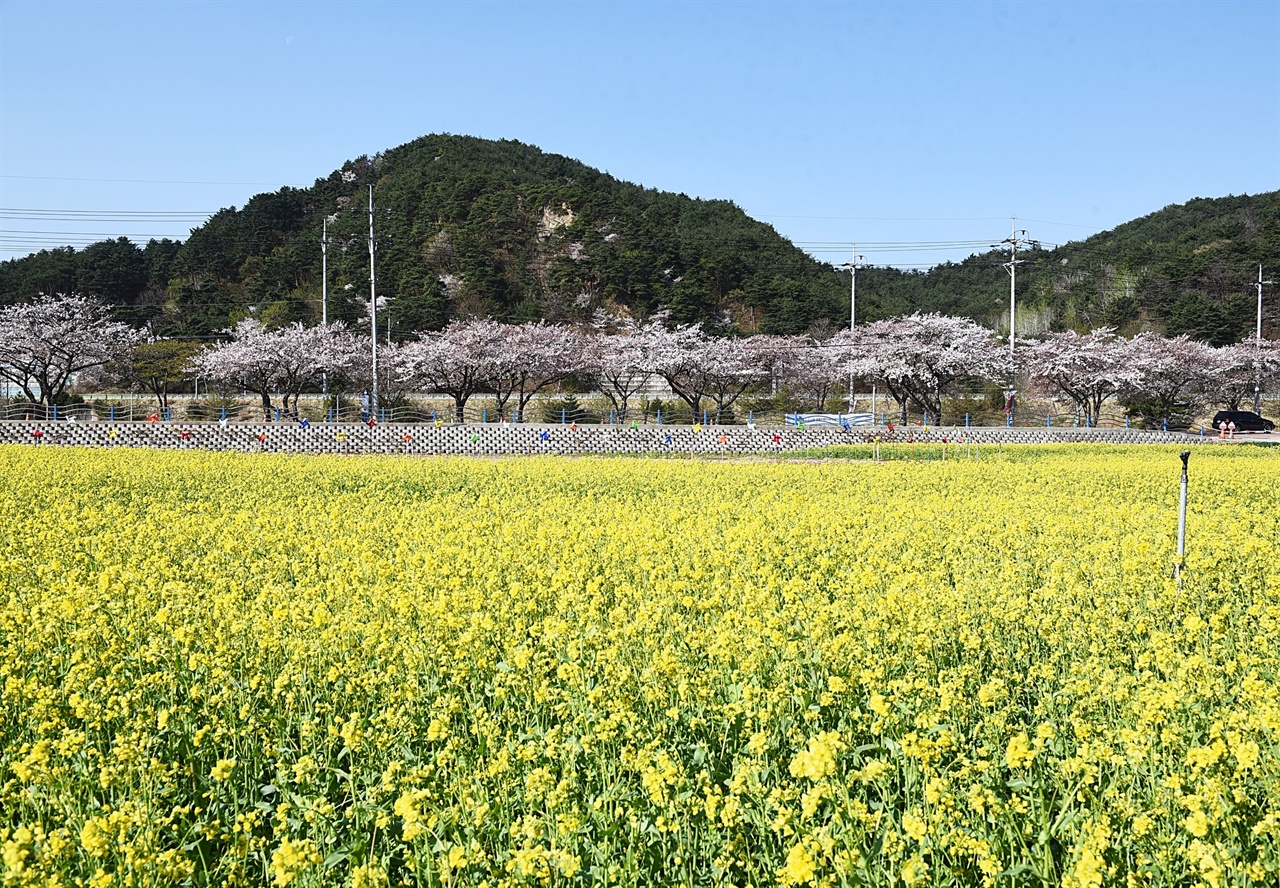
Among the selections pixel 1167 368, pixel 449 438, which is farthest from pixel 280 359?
pixel 1167 368

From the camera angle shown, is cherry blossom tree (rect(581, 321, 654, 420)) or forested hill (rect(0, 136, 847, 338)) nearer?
cherry blossom tree (rect(581, 321, 654, 420))

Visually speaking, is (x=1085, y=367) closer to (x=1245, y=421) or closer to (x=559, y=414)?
(x=1245, y=421)

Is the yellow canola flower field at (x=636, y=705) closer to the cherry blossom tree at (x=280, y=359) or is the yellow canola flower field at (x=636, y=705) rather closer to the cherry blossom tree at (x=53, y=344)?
the cherry blossom tree at (x=280, y=359)

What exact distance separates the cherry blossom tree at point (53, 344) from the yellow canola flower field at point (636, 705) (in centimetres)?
4215

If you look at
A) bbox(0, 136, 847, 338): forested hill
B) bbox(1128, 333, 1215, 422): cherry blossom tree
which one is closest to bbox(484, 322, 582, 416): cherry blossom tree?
bbox(0, 136, 847, 338): forested hill

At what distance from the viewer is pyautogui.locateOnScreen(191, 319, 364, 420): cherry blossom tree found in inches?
1795

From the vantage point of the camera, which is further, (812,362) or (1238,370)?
(1238,370)

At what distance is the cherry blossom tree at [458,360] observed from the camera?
43.3 meters

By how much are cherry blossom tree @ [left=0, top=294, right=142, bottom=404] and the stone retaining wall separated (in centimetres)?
1524

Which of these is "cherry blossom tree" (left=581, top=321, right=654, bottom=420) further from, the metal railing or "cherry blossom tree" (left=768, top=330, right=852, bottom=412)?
"cherry blossom tree" (left=768, top=330, right=852, bottom=412)

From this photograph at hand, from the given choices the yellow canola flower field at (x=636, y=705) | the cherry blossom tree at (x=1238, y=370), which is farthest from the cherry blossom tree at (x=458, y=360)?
the cherry blossom tree at (x=1238, y=370)

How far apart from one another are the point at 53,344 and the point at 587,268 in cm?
3276

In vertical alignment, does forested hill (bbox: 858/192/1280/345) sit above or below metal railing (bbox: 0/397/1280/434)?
above

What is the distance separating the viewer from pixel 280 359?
4578 centimetres
